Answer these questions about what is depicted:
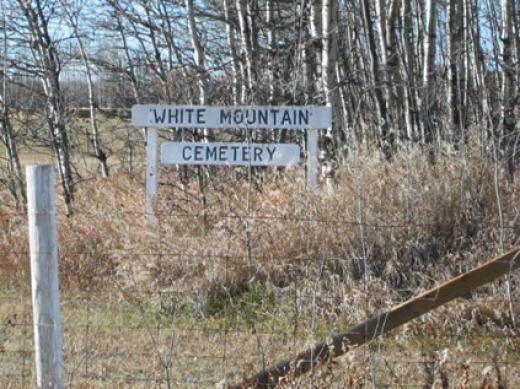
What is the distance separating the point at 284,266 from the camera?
692 cm

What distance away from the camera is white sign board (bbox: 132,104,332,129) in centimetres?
844

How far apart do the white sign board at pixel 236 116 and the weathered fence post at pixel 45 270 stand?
466 cm

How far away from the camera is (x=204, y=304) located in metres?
6.83

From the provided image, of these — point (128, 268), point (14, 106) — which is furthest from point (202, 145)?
point (14, 106)

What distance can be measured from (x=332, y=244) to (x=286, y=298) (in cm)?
70

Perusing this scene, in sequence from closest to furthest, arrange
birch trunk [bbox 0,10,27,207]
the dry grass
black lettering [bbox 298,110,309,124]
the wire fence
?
the wire fence
the dry grass
black lettering [bbox 298,110,309,124]
birch trunk [bbox 0,10,27,207]

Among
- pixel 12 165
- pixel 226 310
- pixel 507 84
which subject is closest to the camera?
pixel 226 310

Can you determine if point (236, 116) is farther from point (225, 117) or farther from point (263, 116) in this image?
point (263, 116)

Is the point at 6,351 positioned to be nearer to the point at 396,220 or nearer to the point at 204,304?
the point at 204,304

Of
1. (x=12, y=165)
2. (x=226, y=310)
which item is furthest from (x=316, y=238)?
(x=12, y=165)

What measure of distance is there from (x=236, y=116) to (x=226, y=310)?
2.49 m

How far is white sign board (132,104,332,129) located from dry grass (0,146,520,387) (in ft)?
1.80

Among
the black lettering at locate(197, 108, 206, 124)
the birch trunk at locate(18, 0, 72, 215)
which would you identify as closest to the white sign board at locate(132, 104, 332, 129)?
the black lettering at locate(197, 108, 206, 124)

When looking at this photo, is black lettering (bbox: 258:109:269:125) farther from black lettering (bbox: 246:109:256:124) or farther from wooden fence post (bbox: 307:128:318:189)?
wooden fence post (bbox: 307:128:318:189)
